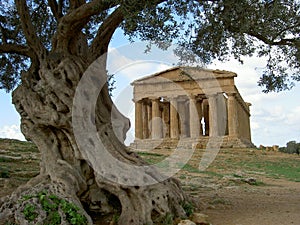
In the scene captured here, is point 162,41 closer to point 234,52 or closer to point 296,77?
point 234,52

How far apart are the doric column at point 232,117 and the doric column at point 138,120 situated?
975 cm

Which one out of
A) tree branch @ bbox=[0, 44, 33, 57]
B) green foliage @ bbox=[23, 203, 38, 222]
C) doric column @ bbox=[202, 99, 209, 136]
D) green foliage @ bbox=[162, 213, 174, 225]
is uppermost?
doric column @ bbox=[202, 99, 209, 136]

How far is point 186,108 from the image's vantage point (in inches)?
1737

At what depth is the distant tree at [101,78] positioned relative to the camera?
19.9 feet

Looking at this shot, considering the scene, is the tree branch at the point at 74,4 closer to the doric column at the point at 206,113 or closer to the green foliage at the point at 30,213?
the green foliage at the point at 30,213

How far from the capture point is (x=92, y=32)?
415 inches

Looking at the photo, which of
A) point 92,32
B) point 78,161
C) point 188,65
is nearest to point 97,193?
point 78,161

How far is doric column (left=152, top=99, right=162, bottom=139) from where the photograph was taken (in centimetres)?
3984

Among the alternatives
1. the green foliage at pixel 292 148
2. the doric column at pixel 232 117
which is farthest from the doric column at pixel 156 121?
the green foliage at pixel 292 148

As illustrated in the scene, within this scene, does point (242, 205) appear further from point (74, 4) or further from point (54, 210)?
point (74, 4)

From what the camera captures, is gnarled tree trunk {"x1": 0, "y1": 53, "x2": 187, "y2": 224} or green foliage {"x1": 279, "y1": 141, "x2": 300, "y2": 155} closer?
gnarled tree trunk {"x1": 0, "y1": 53, "x2": 187, "y2": 224}

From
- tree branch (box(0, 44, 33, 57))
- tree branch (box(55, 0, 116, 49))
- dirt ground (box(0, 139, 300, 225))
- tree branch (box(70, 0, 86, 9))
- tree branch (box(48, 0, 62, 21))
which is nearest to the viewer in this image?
tree branch (box(55, 0, 116, 49))

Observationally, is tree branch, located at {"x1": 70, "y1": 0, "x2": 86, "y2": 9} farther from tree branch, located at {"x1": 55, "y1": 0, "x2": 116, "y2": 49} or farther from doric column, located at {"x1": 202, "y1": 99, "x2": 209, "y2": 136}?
doric column, located at {"x1": 202, "y1": 99, "x2": 209, "y2": 136}

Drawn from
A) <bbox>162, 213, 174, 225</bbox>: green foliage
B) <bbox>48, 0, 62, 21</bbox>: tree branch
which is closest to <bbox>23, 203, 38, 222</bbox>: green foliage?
<bbox>162, 213, 174, 225</bbox>: green foliage
